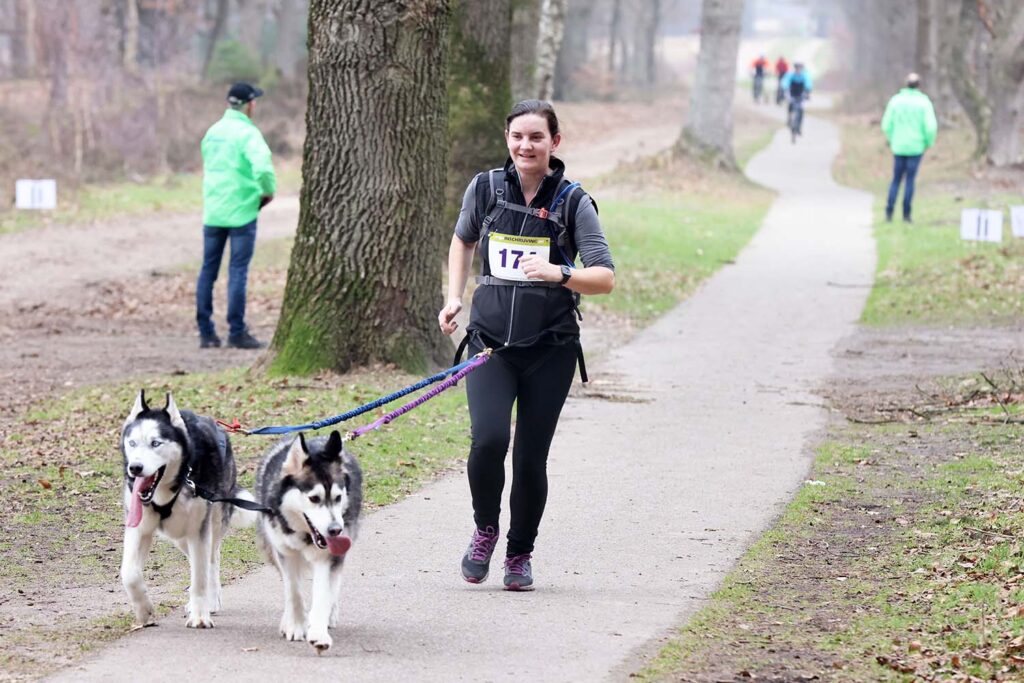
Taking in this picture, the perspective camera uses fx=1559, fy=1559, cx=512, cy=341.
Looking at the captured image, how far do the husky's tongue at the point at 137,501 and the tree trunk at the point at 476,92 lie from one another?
11.8m

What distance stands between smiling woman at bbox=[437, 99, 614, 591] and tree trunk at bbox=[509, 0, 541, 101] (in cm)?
1539

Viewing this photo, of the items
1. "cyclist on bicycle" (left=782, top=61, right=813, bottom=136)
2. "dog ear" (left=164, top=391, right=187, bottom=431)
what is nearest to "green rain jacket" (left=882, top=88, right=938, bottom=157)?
"dog ear" (left=164, top=391, right=187, bottom=431)

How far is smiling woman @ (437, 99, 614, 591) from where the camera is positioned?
6.75 metres

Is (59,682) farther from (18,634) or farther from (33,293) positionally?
(33,293)

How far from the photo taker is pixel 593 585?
23.9 feet

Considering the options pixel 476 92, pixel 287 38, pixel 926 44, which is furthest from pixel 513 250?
pixel 287 38

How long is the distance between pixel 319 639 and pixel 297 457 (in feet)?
2.23

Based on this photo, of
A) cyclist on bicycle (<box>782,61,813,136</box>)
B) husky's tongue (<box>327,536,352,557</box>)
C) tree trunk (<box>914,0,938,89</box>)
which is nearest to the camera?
husky's tongue (<box>327,536,352,557</box>)

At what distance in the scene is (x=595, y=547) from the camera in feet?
26.4

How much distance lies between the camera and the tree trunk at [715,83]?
3466 cm

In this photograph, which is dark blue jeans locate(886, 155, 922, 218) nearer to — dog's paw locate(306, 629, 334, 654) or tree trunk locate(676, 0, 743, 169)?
tree trunk locate(676, 0, 743, 169)

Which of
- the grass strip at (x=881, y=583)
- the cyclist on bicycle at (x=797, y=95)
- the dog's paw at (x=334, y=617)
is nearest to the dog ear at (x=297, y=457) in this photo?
the dog's paw at (x=334, y=617)

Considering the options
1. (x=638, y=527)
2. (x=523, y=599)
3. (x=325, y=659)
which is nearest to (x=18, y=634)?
(x=325, y=659)

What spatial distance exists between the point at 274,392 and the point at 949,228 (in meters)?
15.8
